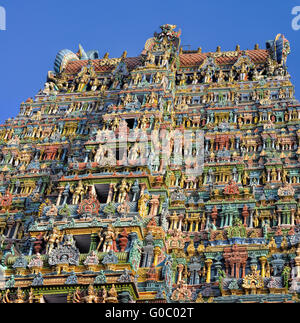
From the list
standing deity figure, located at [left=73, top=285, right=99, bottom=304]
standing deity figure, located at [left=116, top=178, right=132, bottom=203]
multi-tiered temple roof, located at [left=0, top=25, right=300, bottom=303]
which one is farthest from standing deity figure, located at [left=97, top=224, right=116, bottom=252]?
standing deity figure, located at [left=73, top=285, right=99, bottom=304]

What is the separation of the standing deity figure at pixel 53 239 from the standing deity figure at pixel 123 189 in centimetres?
366

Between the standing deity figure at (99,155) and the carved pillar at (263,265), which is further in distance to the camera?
the standing deity figure at (99,155)

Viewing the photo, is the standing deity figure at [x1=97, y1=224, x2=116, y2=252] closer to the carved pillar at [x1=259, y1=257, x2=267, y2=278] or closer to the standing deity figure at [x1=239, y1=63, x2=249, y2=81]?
the carved pillar at [x1=259, y1=257, x2=267, y2=278]

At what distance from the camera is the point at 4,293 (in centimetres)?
2716

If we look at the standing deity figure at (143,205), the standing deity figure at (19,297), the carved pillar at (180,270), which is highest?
A: the standing deity figure at (143,205)

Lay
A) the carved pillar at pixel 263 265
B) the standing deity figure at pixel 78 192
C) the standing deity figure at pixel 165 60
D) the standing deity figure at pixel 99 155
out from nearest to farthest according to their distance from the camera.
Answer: the carved pillar at pixel 263 265 < the standing deity figure at pixel 78 192 < the standing deity figure at pixel 99 155 < the standing deity figure at pixel 165 60

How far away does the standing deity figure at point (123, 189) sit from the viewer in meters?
32.0

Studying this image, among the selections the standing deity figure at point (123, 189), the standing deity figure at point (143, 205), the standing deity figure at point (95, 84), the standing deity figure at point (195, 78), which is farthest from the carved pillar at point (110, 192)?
the standing deity figure at point (95, 84)

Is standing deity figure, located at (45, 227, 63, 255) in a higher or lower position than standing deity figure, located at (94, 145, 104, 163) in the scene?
lower

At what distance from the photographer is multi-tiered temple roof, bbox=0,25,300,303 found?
1093 inches

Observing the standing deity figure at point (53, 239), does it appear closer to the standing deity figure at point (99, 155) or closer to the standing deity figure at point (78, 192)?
the standing deity figure at point (78, 192)

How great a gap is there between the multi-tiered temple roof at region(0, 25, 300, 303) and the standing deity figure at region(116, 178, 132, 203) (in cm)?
8

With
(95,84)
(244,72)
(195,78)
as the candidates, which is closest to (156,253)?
(195,78)
